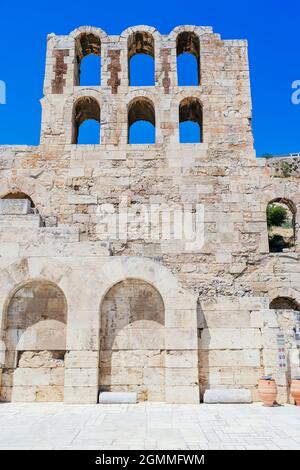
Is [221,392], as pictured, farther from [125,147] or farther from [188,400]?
[125,147]

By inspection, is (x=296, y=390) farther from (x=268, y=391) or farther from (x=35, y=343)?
(x=35, y=343)

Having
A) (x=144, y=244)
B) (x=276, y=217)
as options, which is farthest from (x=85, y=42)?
(x=276, y=217)

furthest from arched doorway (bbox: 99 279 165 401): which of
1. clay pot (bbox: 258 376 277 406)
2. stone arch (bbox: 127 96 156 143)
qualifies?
stone arch (bbox: 127 96 156 143)

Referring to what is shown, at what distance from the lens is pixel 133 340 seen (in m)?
11.7

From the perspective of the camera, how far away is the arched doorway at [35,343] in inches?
444

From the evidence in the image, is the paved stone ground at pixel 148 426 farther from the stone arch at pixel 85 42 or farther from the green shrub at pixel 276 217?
the green shrub at pixel 276 217

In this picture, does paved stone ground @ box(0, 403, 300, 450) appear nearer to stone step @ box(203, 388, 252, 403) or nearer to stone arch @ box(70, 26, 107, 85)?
stone step @ box(203, 388, 252, 403)

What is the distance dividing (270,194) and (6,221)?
1018 centimetres

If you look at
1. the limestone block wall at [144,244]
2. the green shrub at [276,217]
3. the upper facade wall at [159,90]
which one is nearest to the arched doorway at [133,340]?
the limestone block wall at [144,244]

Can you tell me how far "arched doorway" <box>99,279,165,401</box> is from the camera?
449 inches

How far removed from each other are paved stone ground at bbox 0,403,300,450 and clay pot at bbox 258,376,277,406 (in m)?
0.29

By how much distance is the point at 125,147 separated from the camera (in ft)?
55.6

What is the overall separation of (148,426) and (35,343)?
497cm
